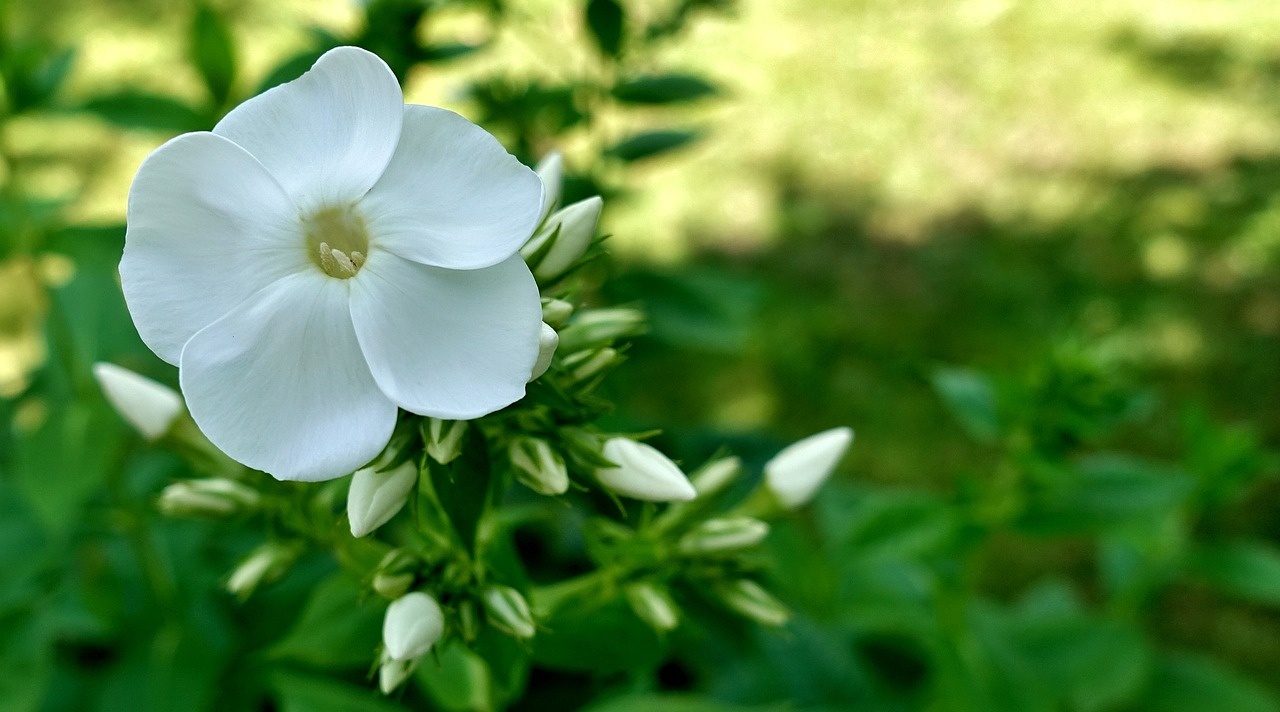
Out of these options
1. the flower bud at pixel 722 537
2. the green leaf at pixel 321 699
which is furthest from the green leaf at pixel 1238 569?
the green leaf at pixel 321 699

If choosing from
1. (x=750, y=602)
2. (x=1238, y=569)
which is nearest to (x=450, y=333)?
(x=750, y=602)

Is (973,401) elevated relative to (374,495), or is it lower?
lower

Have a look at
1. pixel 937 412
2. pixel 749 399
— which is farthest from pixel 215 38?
pixel 937 412

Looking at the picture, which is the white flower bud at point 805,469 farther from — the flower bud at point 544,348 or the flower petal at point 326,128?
the flower petal at point 326,128

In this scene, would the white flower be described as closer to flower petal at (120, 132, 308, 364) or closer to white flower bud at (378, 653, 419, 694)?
flower petal at (120, 132, 308, 364)

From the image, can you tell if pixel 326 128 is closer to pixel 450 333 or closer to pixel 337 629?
pixel 450 333

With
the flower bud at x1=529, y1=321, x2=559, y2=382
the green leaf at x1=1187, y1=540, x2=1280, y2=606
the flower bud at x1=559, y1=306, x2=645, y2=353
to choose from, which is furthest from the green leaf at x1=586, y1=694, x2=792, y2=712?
the green leaf at x1=1187, y1=540, x2=1280, y2=606
